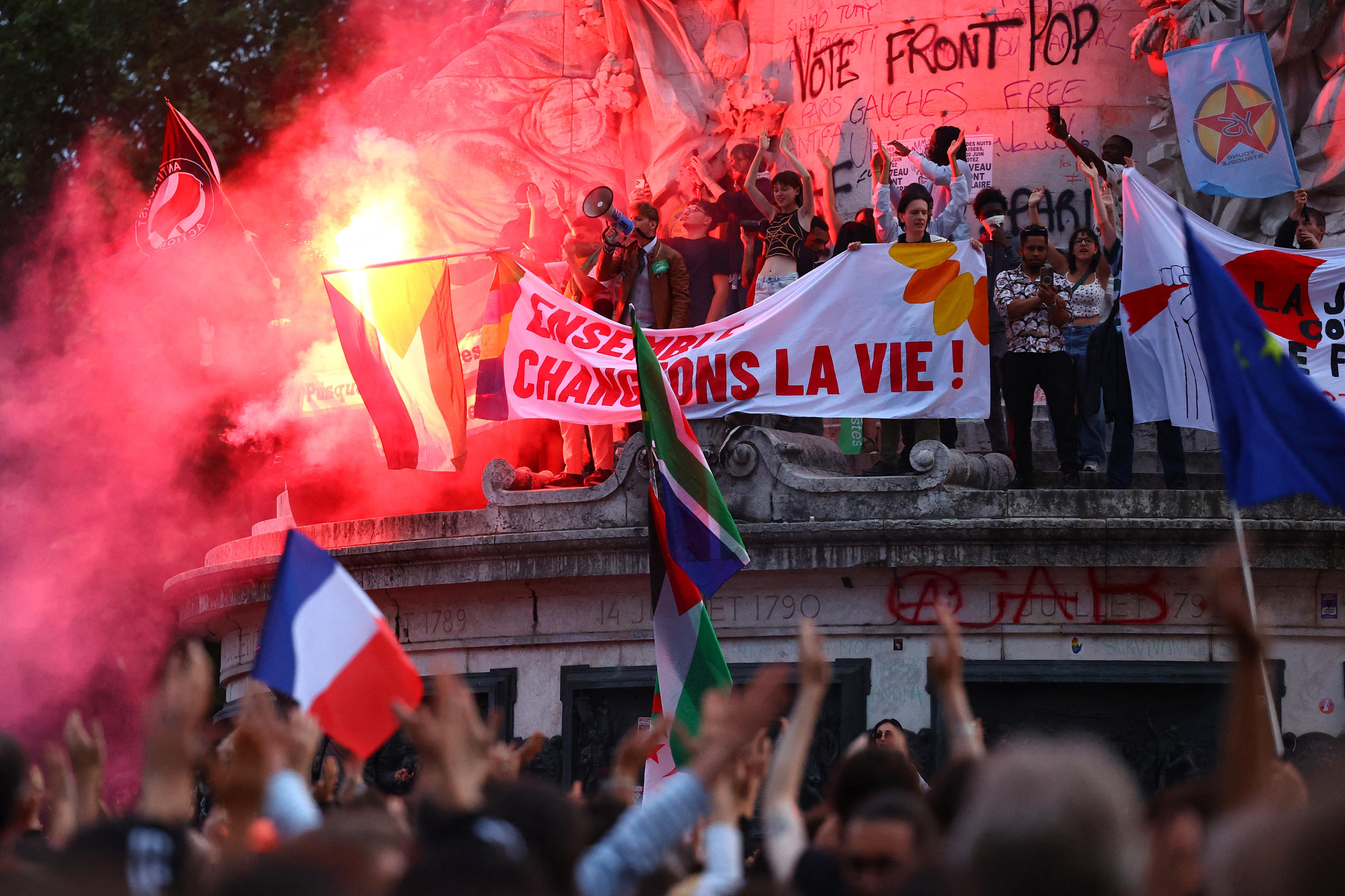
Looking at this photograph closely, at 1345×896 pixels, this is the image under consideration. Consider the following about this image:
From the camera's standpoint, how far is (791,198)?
12.7m

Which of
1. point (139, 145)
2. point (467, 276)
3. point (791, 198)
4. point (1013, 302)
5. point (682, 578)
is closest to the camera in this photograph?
point (682, 578)

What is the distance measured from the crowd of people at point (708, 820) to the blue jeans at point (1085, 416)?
731cm

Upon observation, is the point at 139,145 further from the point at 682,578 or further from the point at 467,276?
the point at 682,578

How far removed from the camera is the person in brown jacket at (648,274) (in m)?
12.7

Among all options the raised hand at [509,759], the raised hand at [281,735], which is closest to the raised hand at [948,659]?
the raised hand at [509,759]

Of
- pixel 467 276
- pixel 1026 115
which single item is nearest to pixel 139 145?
pixel 467 276

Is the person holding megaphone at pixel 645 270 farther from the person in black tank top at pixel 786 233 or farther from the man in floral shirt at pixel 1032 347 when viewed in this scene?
the man in floral shirt at pixel 1032 347

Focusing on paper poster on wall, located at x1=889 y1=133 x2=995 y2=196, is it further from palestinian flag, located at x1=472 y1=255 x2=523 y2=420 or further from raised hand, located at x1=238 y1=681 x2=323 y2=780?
raised hand, located at x1=238 y1=681 x2=323 y2=780

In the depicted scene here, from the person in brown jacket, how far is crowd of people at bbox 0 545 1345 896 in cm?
779

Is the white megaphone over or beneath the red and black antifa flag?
beneath

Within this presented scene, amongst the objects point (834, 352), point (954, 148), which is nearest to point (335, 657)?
point (834, 352)

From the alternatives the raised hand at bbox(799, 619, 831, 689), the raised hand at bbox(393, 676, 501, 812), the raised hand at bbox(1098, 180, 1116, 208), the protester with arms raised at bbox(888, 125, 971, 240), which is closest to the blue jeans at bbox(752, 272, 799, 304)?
the protester with arms raised at bbox(888, 125, 971, 240)

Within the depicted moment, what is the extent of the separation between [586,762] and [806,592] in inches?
66.6

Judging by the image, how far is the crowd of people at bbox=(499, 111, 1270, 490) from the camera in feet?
37.1
